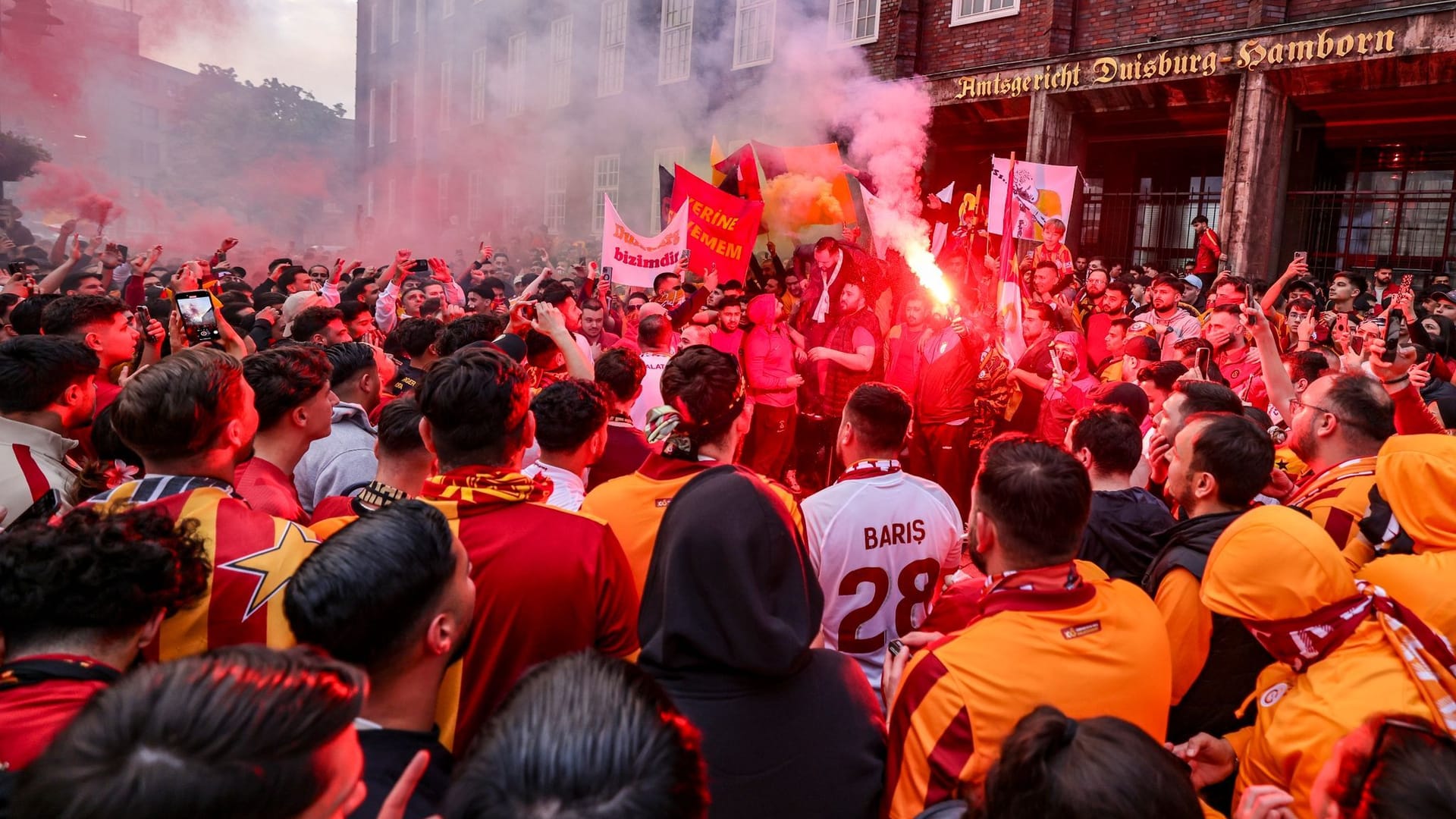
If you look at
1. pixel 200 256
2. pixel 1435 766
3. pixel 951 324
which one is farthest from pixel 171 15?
pixel 1435 766

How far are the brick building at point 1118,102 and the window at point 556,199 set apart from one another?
7cm

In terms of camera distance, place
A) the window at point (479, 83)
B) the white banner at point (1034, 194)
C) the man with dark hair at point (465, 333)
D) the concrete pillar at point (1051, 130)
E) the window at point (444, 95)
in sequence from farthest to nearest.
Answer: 1. the window at point (444, 95)
2. the window at point (479, 83)
3. the concrete pillar at point (1051, 130)
4. the white banner at point (1034, 194)
5. the man with dark hair at point (465, 333)

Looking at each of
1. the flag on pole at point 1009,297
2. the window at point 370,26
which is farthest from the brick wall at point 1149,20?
the window at point 370,26

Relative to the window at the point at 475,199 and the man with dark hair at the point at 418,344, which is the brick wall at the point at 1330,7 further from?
the window at the point at 475,199

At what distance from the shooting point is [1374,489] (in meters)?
2.76

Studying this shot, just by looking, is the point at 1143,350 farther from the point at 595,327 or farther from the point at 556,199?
the point at 556,199

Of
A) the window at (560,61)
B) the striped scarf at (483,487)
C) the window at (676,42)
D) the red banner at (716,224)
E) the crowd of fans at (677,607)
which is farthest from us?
the window at (560,61)

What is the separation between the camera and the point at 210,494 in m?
2.45

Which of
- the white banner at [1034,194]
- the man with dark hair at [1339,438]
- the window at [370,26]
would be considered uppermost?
the window at [370,26]

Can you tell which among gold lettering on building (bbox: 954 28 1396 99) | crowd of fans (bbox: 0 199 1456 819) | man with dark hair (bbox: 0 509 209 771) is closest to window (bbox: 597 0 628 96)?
gold lettering on building (bbox: 954 28 1396 99)

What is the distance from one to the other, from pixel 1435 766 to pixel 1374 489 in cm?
185

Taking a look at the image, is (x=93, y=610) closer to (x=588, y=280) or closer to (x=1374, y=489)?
(x=1374, y=489)

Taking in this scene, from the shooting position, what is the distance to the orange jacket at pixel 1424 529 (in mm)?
2309

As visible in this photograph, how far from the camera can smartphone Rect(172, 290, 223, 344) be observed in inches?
210
